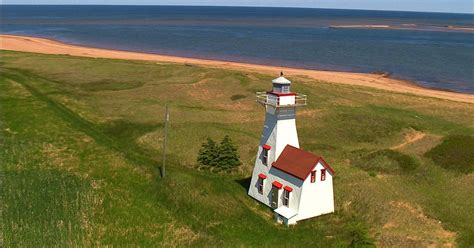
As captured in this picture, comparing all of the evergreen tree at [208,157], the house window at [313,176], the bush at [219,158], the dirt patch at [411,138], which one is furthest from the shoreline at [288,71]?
the house window at [313,176]

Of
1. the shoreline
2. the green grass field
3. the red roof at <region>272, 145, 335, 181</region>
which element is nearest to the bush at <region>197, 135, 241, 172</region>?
the green grass field

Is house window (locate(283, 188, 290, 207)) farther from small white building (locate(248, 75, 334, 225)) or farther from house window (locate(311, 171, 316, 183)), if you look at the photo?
house window (locate(311, 171, 316, 183))

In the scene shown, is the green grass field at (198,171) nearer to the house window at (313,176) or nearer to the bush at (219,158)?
the bush at (219,158)

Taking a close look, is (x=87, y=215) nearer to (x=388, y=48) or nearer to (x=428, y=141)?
(x=428, y=141)

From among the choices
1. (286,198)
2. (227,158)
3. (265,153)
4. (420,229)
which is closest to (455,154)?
(420,229)

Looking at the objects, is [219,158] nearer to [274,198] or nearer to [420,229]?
[274,198]
